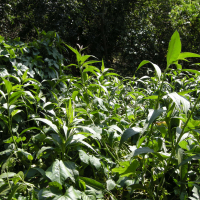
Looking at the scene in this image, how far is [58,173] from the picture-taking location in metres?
1.10

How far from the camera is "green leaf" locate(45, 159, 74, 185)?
1.07m

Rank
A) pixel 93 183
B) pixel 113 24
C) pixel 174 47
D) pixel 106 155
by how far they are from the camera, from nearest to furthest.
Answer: pixel 174 47, pixel 93 183, pixel 106 155, pixel 113 24

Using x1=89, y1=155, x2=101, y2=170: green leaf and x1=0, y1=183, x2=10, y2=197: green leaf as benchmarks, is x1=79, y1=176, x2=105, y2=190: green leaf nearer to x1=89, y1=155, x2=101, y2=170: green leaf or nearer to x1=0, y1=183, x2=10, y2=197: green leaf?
x1=89, y1=155, x2=101, y2=170: green leaf

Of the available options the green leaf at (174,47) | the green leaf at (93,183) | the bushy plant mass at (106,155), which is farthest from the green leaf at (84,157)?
the green leaf at (174,47)

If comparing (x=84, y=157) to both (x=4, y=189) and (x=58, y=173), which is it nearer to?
(x=58, y=173)

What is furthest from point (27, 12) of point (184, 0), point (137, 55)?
point (184, 0)

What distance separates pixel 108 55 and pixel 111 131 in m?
5.88

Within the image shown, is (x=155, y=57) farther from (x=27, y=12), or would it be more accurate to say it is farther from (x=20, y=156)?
(x=20, y=156)

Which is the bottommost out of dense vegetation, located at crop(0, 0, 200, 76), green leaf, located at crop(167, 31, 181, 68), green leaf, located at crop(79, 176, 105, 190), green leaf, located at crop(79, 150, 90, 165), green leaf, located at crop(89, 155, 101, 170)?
green leaf, located at crop(79, 176, 105, 190)

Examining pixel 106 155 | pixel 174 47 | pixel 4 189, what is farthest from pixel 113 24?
pixel 4 189

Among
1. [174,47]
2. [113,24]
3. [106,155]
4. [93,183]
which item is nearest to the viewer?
[174,47]

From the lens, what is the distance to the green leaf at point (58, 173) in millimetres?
1069

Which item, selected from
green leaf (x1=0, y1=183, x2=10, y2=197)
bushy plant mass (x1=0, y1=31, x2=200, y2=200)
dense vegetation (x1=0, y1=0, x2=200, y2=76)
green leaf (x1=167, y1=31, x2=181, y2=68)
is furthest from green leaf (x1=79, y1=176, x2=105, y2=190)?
dense vegetation (x1=0, y1=0, x2=200, y2=76)

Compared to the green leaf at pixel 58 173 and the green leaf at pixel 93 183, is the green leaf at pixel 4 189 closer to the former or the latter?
the green leaf at pixel 58 173
